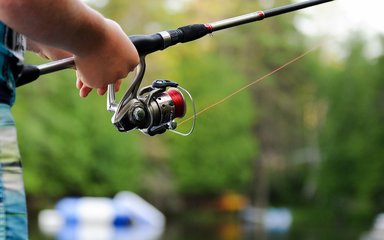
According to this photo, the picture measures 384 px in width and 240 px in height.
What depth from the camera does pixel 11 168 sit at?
1.16 metres

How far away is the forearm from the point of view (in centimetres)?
111

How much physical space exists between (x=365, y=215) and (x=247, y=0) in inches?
402

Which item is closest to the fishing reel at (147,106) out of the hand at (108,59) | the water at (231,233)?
the hand at (108,59)

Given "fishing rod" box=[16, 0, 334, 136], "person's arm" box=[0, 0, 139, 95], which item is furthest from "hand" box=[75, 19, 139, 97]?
"fishing rod" box=[16, 0, 334, 136]

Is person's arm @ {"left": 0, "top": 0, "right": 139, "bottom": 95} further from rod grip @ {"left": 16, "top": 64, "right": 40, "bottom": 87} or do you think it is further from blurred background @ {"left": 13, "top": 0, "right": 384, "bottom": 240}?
blurred background @ {"left": 13, "top": 0, "right": 384, "bottom": 240}

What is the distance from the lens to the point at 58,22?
1.15 m

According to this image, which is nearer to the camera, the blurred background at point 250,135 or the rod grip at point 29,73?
the rod grip at point 29,73

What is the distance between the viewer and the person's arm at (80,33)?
3.68 feet

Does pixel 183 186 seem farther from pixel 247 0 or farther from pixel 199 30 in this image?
pixel 199 30

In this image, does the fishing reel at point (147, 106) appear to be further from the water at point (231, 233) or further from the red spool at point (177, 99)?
the water at point (231, 233)

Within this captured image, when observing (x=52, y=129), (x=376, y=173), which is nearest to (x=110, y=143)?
(x=52, y=129)

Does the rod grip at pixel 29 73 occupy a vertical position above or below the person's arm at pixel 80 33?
above

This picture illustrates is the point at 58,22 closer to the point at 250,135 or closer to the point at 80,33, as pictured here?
the point at 80,33

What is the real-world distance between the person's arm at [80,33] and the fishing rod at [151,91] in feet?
0.42
